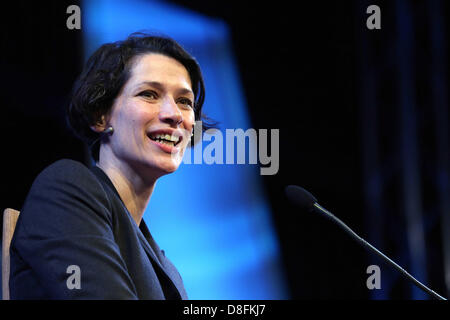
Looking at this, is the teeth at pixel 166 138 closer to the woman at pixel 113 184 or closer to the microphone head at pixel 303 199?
the woman at pixel 113 184

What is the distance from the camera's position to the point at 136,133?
1534mm

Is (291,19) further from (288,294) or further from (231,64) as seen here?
(288,294)

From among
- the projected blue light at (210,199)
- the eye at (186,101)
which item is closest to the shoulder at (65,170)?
the eye at (186,101)

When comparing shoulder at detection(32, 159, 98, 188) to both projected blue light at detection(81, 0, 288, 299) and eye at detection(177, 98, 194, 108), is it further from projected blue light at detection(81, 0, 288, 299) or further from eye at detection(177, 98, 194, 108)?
projected blue light at detection(81, 0, 288, 299)

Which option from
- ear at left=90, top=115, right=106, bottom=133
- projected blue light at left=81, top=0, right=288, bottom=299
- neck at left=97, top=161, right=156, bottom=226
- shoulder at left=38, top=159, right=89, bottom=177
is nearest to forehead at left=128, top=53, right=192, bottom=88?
ear at left=90, top=115, right=106, bottom=133

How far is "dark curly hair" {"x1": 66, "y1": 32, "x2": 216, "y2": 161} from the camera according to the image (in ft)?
5.31

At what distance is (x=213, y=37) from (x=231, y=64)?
8.8 inches

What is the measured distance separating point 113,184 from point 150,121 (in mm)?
222

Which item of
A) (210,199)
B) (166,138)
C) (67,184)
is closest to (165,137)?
(166,138)

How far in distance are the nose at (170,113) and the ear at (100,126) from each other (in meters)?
0.21

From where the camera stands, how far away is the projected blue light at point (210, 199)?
276 cm

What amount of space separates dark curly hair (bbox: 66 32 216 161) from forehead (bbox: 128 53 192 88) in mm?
22
